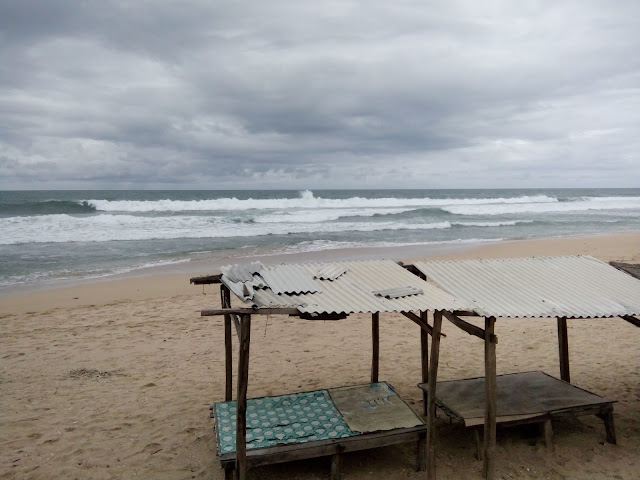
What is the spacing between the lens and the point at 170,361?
26.0ft

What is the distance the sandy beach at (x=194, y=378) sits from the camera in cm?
507

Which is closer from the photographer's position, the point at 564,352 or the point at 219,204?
the point at 564,352

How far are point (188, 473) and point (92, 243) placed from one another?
19432mm

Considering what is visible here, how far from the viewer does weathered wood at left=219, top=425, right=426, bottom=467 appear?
450 centimetres

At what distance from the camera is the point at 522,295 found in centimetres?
507

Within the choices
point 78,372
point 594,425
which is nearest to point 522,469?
point 594,425

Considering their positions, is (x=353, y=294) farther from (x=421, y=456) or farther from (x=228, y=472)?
(x=228, y=472)

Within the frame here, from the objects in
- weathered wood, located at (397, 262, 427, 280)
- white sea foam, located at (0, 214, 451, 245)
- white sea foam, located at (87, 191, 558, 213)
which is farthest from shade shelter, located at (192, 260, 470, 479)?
white sea foam, located at (87, 191, 558, 213)

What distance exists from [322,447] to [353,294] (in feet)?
4.83

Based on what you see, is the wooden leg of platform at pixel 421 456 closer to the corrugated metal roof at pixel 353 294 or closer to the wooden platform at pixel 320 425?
the wooden platform at pixel 320 425

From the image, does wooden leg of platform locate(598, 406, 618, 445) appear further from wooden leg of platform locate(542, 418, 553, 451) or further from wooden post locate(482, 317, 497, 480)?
wooden post locate(482, 317, 497, 480)

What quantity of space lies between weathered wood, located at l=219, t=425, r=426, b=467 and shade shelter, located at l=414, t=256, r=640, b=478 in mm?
310

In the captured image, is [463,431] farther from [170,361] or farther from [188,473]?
[170,361]

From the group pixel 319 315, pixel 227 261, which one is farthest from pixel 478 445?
pixel 227 261
